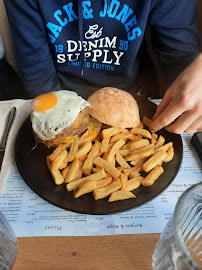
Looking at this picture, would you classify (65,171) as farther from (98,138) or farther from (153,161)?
(153,161)

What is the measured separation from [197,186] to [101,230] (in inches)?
18.0

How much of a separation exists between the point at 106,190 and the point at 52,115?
19.7 inches

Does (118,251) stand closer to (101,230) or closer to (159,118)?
(101,230)

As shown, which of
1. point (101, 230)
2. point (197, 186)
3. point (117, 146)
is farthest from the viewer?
point (117, 146)

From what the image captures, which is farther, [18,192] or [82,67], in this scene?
[82,67]

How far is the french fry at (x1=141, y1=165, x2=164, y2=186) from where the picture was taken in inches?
41.0

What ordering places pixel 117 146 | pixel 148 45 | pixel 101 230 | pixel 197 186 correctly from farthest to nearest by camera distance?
1. pixel 148 45
2. pixel 117 146
3. pixel 101 230
4. pixel 197 186

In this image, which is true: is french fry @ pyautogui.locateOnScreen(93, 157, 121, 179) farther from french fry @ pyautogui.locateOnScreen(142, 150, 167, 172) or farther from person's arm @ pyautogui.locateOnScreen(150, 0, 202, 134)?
person's arm @ pyautogui.locateOnScreen(150, 0, 202, 134)

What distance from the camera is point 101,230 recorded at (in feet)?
3.09

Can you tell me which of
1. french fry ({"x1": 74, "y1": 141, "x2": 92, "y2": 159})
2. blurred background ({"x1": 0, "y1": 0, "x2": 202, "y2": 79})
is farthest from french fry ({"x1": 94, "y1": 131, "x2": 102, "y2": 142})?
blurred background ({"x1": 0, "y1": 0, "x2": 202, "y2": 79})

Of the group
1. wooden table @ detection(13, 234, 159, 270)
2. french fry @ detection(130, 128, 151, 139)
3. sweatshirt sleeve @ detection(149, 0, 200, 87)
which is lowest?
wooden table @ detection(13, 234, 159, 270)

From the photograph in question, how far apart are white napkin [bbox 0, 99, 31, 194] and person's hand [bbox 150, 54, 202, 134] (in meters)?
0.80

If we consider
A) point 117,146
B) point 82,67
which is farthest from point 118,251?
point 82,67

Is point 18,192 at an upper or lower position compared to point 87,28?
lower
